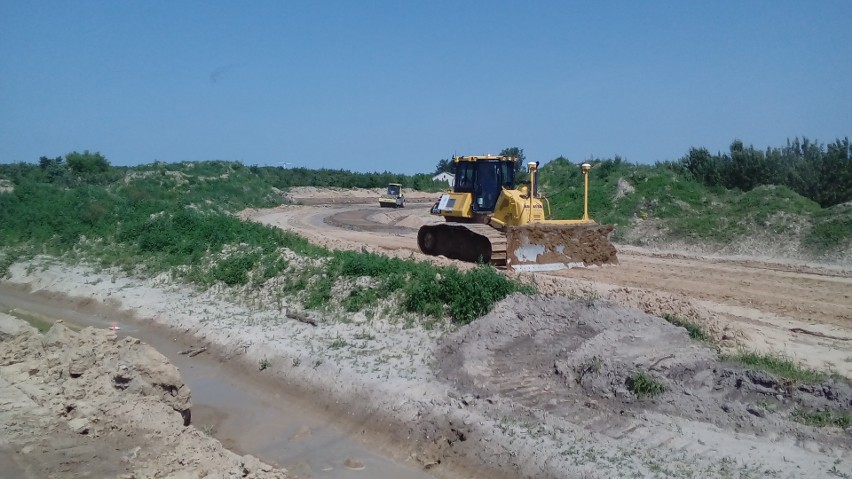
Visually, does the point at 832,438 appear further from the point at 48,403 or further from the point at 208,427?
the point at 48,403

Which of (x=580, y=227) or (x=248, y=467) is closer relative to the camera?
(x=248, y=467)

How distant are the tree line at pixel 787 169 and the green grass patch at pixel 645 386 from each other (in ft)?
71.8

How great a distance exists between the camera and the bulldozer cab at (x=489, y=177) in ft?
63.0

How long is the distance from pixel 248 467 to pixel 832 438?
17.9ft

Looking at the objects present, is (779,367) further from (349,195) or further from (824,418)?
(349,195)

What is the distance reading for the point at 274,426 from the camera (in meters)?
9.20

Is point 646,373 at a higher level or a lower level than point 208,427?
higher

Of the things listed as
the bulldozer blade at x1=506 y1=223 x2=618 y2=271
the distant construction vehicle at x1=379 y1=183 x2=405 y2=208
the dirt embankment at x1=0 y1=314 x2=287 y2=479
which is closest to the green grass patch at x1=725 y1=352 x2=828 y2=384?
the dirt embankment at x1=0 y1=314 x2=287 y2=479

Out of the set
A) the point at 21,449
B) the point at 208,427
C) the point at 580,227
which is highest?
the point at 580,227

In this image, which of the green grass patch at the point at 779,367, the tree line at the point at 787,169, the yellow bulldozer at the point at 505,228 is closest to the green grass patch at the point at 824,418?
the green grass patch at the point at 779,367

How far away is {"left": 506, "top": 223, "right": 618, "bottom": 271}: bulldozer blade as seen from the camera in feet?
56.5

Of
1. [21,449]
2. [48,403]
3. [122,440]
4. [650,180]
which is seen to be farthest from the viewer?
[650,180]

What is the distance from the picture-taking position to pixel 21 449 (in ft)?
22.2

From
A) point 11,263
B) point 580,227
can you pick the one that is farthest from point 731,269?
point 11,263
